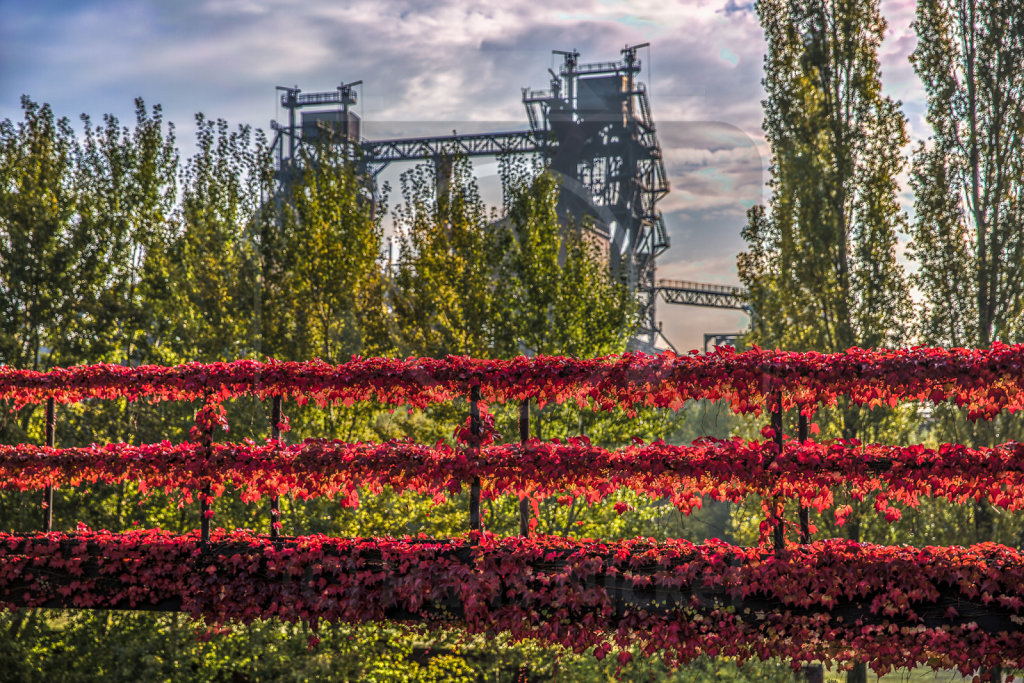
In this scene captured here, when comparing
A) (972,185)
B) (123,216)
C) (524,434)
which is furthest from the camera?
(123,216)

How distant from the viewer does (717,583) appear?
6.21 m

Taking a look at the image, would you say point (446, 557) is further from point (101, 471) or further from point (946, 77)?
point (946, 77)

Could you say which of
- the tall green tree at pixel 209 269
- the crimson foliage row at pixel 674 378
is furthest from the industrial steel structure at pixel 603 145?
the crimson foliage row at pixel 674 378

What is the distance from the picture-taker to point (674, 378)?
21.8 ft

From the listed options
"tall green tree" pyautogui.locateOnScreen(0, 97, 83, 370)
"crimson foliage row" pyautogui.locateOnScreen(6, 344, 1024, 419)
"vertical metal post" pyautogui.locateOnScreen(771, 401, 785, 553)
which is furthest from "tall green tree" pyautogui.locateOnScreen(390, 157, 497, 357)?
"vertical metal post" pyautogui.locateOnScreen(771, 401, 785, 553)

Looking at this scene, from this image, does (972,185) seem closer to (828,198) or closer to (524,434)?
(828,198)

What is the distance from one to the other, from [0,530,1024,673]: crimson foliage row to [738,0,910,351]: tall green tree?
8040mm

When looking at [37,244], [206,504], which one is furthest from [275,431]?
[37,244]

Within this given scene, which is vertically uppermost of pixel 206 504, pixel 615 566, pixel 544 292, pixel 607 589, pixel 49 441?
pixel 544 292

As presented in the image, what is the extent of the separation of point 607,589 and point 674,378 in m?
1.86

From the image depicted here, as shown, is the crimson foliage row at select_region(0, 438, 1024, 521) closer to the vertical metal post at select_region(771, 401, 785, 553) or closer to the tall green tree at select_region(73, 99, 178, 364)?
the vertical metal post at select_region(771, 401, 785, 553)

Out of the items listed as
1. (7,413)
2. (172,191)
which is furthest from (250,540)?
(172,191)

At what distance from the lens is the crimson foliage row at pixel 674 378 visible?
6.37 m

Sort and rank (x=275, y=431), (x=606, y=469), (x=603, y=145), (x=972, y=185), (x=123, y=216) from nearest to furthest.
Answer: (x=606, y=469) → (x=275, y=431) → (x=972, y=185) → (x=123, y=216) → (x=603, y=145)
